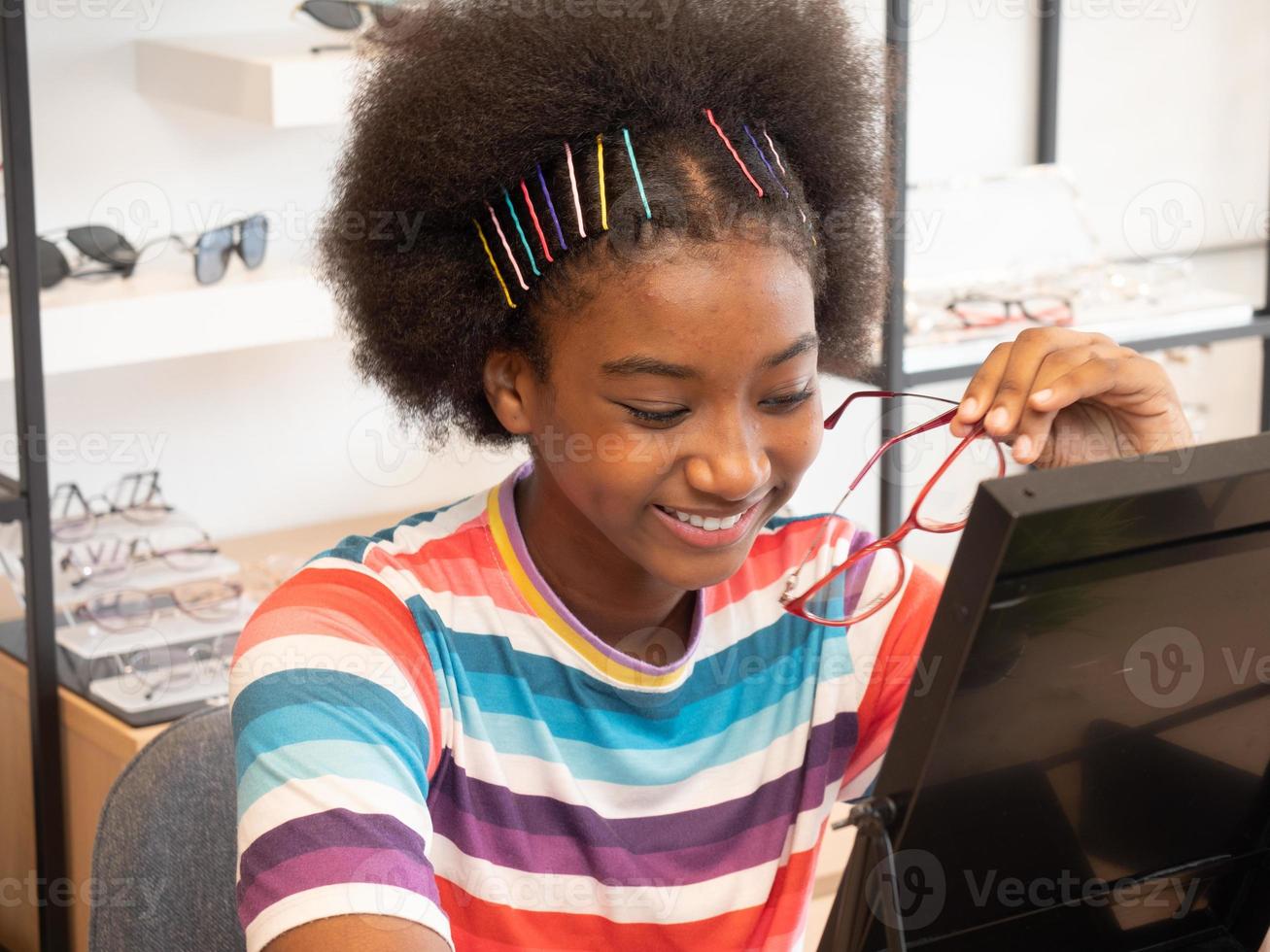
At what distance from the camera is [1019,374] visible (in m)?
0.95

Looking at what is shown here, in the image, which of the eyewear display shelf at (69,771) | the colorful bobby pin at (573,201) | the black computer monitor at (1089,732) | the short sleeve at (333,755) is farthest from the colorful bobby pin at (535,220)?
the eyewear display shelf at (69,771)

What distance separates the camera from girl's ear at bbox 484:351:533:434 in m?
1.02

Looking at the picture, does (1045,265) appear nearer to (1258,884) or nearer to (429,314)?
(429,314)

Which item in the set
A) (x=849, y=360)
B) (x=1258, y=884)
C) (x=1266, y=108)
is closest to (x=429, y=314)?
(x=849, y=360)

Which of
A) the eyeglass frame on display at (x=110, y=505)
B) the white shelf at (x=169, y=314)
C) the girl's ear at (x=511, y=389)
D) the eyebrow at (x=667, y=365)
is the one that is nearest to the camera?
the eyebrow at (x=667, y=365)

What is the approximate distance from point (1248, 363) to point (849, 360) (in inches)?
82.1

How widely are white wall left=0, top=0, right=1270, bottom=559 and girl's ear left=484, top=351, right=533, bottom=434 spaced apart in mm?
563

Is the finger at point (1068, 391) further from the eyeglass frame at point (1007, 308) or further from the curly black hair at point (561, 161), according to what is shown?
the eyeglass frame at point (1007, 308)

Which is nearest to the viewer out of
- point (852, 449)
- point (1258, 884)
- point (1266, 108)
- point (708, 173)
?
point (1258, 884)

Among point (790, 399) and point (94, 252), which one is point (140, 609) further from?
point (790, 399)

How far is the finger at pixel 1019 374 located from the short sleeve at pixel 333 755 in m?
0.37

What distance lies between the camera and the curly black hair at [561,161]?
965 millimetres

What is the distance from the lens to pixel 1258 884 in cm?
75

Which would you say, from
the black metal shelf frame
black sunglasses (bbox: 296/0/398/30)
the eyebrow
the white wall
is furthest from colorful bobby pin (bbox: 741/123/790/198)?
black sunglasses (bbox: 296/0/398/30)
